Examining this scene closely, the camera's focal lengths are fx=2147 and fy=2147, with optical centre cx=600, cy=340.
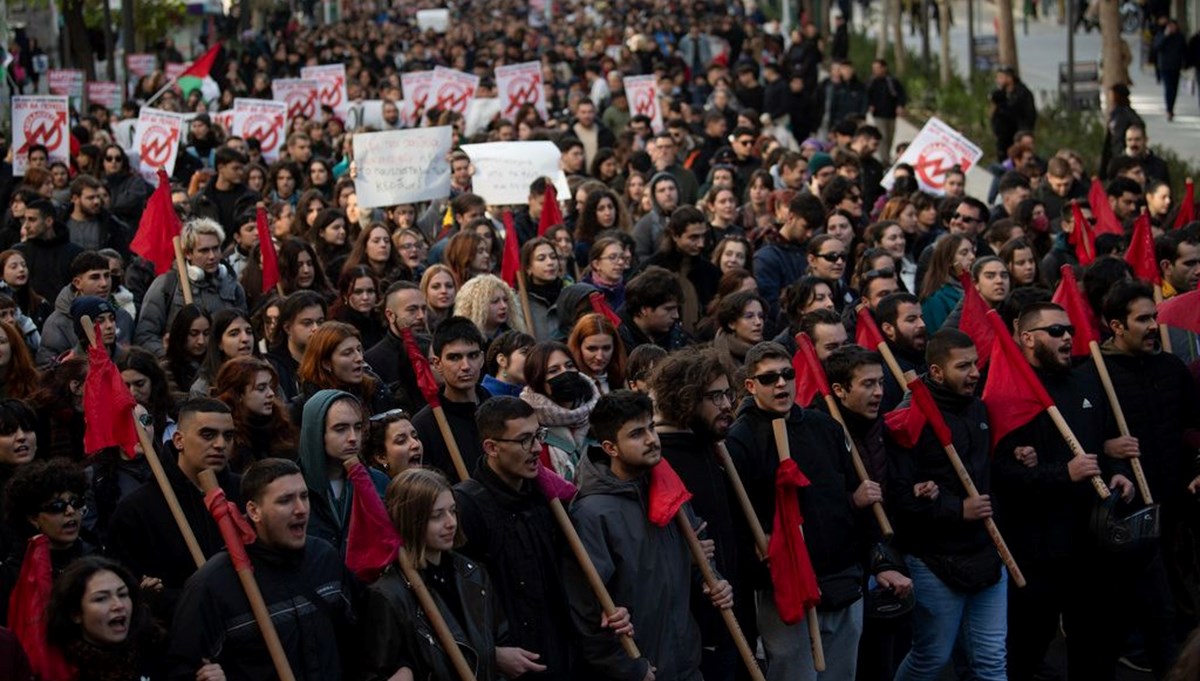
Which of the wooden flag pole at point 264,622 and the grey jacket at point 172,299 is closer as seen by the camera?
the wooden flag pole at point 264,622

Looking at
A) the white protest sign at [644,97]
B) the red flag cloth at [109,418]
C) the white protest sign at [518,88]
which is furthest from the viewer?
the white protest sign at [518,88]

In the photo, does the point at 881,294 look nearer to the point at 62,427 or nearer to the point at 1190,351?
the point at 1190,351

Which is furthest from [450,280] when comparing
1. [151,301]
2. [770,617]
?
[770,617]

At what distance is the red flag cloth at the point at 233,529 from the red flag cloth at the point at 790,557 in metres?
2.02

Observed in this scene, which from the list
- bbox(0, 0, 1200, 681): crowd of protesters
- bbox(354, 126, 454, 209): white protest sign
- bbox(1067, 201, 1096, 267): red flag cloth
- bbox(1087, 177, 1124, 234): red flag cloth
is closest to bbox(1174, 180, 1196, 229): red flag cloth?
bbox(0, 0, 1200, 681): crowd of protesters

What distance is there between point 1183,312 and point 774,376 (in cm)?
324

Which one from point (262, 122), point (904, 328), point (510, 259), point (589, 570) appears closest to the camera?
point (589, 570)

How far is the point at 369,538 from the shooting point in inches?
257

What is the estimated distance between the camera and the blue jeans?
834cm

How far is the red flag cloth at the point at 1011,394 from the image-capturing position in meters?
8.75

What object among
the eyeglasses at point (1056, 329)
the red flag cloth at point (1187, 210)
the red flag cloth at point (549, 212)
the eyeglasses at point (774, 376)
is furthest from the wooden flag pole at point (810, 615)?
the red flag cloth at point (1187, 210)

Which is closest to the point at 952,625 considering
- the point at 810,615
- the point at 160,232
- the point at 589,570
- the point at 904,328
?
the point at 810,615

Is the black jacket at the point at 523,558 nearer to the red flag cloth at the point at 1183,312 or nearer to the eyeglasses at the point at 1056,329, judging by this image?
the eyeglasses at the point at 1056,329

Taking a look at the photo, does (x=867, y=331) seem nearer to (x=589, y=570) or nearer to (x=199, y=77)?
(x=589, y=570)
